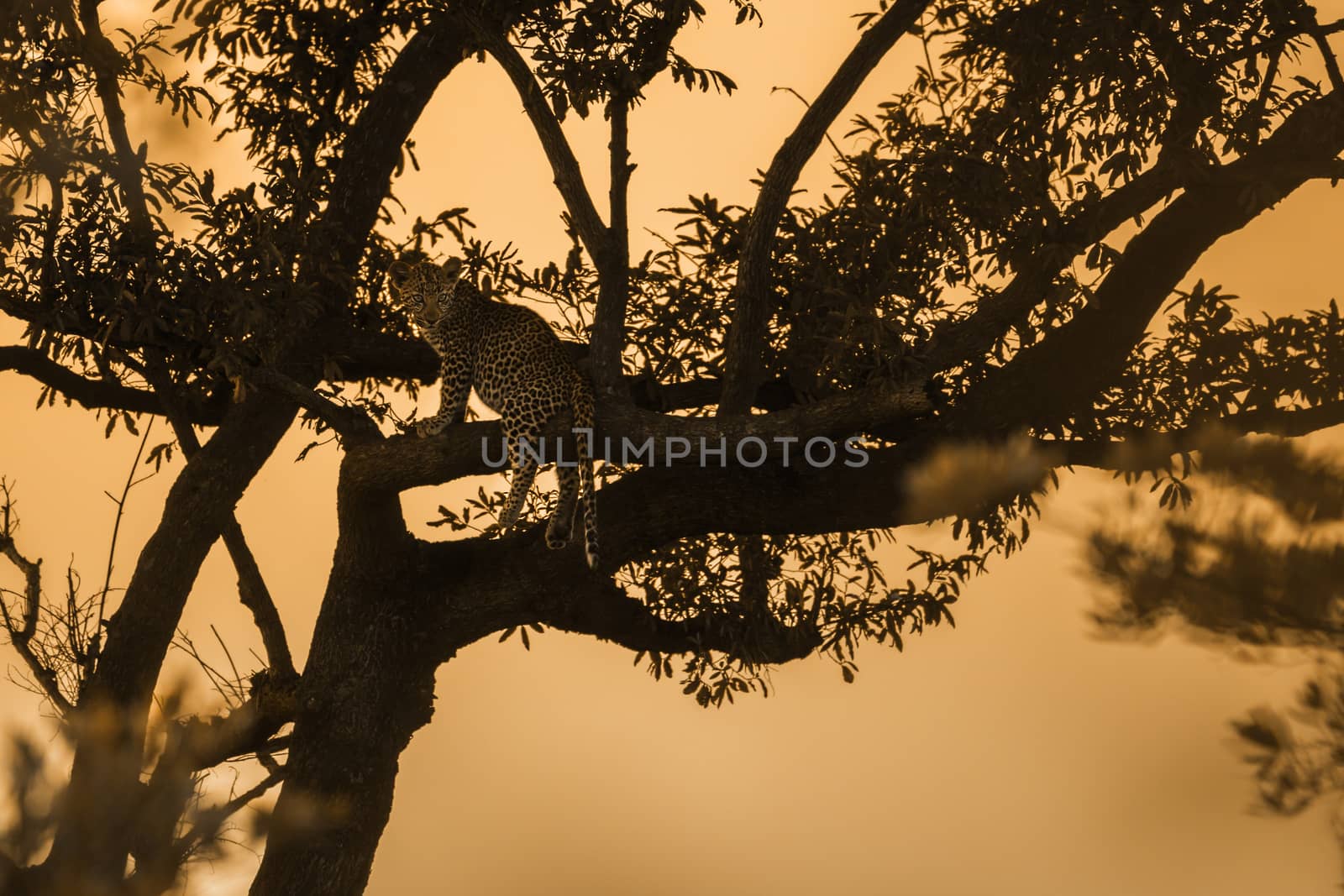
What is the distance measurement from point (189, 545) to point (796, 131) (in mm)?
4133

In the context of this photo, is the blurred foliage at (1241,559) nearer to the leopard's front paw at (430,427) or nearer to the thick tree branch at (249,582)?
the leopard's front paw at (430,427)

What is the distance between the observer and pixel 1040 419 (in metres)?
7.75

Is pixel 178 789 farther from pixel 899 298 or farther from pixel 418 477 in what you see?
pixel 899 298

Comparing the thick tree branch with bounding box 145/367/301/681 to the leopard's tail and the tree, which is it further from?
the leopard's tail

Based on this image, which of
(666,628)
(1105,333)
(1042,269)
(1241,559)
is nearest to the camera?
(1241,559)

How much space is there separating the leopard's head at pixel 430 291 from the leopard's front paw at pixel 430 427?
561 millimetres

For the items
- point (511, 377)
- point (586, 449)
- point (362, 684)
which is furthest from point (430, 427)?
point (362, 684)

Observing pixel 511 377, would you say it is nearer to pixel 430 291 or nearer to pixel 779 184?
pixel 430 291

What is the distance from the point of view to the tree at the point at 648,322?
7070 mm

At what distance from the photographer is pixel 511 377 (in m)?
7.44

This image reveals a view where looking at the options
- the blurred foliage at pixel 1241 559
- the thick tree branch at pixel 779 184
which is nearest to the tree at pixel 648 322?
the thick tree branch at pixel 779 184

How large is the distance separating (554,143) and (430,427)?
61.5 inches

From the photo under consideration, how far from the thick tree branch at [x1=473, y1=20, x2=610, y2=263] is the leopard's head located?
0.78 meters

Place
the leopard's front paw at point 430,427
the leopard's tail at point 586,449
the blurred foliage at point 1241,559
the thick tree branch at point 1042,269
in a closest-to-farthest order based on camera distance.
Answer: the blurred foliage at point 1241,559 < the thick tree branch at point 1042,269 < the leopard's tail at point 586,449 < the leopard's front paw at point 430,427
